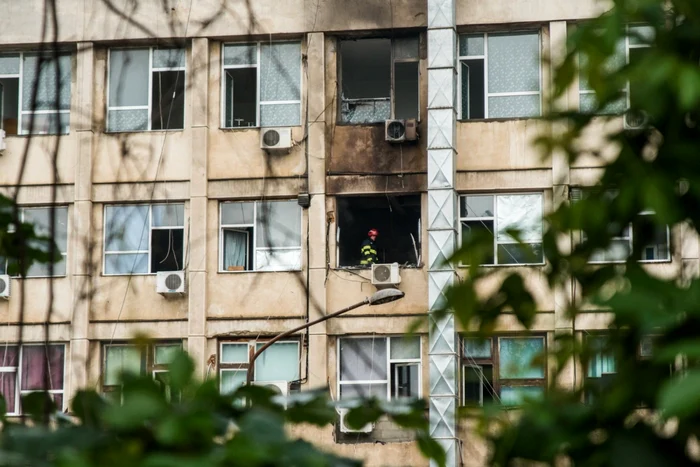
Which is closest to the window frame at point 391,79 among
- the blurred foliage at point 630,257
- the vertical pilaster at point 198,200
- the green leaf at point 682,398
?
the vertical pilaster at point 198,200

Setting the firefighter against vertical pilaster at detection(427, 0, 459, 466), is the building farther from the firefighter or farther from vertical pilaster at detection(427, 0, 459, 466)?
the firefighter

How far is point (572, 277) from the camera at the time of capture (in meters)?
1.77

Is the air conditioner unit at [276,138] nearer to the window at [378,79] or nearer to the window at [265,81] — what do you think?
the window at [265,81]

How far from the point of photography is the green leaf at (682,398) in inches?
52.9

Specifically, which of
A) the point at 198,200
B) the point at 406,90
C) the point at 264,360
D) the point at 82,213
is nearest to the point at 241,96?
the point at 198,200

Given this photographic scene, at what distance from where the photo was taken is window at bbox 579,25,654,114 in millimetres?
1604

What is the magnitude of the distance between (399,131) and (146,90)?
4769 mm

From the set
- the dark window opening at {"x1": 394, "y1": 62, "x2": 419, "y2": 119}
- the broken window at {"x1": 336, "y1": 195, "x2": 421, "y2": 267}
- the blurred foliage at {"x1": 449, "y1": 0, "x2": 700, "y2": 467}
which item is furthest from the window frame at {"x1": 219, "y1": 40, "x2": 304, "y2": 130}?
the blurred foliage at {"x1": 449, "y1": 0, "x2": 700, "y2": 467}

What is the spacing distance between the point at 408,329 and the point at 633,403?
314 mm

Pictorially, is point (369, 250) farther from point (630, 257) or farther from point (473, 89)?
point (630, 257)

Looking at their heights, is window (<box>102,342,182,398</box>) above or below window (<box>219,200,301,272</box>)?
below

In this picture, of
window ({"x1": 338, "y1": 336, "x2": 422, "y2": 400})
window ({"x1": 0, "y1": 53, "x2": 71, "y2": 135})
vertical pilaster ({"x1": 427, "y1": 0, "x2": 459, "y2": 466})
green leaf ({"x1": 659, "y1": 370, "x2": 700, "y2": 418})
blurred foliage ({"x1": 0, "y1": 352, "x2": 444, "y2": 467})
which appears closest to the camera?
green leaf ({"x1": 659, "y1": 370, "x2": 700, "y2": 418})

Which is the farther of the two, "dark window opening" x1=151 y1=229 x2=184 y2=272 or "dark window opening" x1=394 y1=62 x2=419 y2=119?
"dark window opening" x1=394 y1=62 x2=419 y2=119

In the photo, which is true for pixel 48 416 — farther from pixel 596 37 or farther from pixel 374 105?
pixel 374 105
